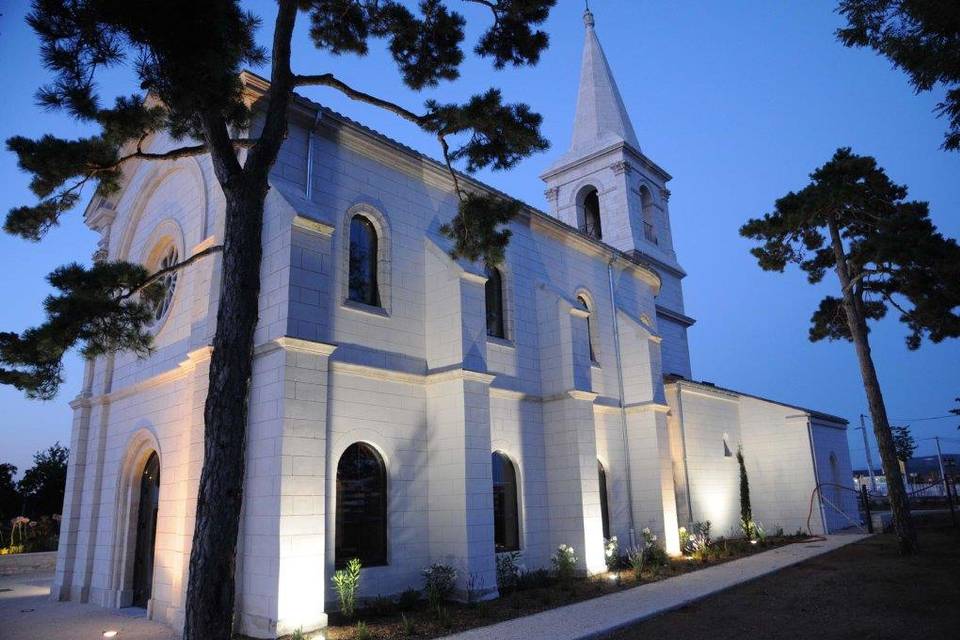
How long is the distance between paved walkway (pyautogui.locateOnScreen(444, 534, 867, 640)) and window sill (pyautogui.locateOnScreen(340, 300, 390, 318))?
19.7 feet

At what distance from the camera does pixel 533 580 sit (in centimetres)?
1341

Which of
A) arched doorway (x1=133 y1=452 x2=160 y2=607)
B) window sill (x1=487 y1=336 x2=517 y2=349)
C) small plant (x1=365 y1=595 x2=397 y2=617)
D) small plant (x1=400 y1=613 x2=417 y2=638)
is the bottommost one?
small plant (x1=400 y1=613 x2=417 y2=638)

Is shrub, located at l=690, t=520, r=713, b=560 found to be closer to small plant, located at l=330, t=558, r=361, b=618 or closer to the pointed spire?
small plant, located at l=330, t=558, r=361, b=618

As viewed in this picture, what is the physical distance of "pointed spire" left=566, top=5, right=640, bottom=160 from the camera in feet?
90.9

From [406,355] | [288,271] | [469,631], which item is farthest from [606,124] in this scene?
[469,631]

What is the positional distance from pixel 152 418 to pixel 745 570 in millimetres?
13805

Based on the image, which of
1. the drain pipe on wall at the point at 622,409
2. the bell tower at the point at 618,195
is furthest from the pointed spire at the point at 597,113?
the drain pipe on wall at the point at 622,409

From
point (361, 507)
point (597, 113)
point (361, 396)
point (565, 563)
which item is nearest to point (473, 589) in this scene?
point (361, 507)

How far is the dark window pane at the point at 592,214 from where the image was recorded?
27.6 metres

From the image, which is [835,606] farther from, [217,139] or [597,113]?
[597,113]

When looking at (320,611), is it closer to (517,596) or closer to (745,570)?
(517,596)

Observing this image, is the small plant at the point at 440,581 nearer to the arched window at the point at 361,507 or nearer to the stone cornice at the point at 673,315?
the arched window at the point at 361,507

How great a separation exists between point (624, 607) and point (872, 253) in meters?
12.8

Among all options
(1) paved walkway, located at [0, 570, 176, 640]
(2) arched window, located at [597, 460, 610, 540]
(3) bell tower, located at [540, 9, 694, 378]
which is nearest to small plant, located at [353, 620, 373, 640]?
(1) paved walkway, located at [0, 570, 176, 640]
